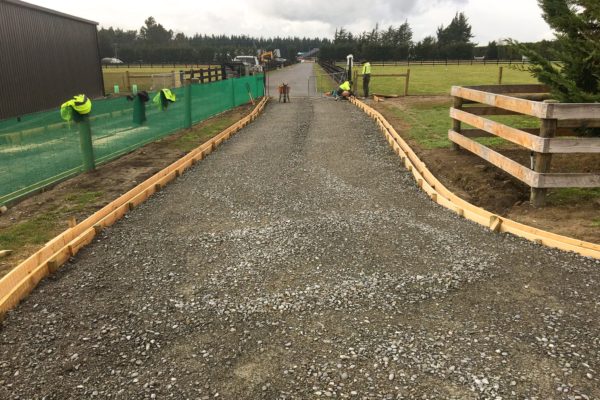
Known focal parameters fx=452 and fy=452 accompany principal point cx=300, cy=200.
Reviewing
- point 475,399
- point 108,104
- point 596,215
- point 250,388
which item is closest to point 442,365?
point 475,399

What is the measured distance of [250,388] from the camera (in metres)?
3.05

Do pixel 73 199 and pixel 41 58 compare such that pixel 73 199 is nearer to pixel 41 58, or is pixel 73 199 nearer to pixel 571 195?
pixel 571 195

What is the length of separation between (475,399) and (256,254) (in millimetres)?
2843

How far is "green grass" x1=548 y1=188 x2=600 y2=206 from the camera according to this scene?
6.14 metres

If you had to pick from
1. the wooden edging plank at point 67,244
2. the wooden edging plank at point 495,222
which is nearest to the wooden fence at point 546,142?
the wooden edging plank at point 495,222

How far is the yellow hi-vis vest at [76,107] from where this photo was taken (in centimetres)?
844

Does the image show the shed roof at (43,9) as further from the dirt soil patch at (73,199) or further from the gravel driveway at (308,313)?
the gravel driveway at (308,313)

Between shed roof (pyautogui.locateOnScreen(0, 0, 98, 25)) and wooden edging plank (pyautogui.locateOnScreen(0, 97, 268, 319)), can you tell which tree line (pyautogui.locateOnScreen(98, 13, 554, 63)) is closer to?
shed roof (pyautogui.locateOnScreen(0, 0, 98, 25))

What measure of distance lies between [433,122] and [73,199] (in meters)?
10.8

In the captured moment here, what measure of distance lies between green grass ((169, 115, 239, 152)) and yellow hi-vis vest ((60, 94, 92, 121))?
9.44 ft

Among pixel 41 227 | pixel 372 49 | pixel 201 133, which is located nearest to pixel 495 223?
pixel 41 227

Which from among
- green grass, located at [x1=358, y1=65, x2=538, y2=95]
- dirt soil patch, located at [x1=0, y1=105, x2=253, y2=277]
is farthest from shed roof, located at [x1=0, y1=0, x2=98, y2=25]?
green grass, located at [x1=358, y1=65, x2=538, y2=95]

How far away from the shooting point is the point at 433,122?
46.9 ft

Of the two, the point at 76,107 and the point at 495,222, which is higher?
the point at 76,107
